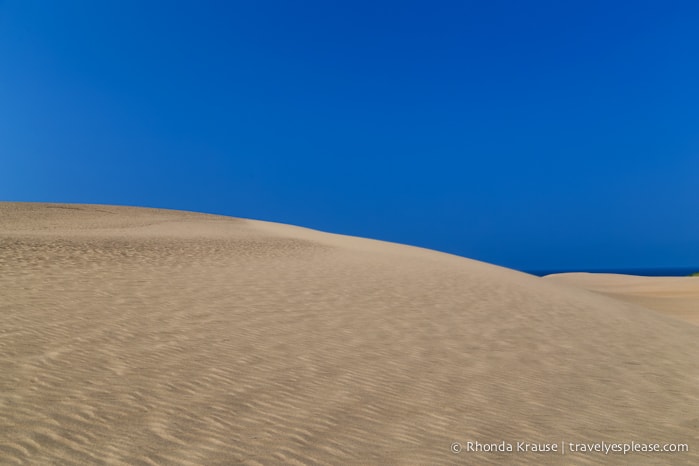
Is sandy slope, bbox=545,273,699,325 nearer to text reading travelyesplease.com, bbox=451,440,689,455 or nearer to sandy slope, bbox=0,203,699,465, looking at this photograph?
sandy slope, bbox=0,203,699,465

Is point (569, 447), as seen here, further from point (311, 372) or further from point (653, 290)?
point (653, 290)

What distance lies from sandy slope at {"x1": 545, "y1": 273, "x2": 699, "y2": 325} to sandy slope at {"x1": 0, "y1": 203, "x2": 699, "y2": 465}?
467 inches

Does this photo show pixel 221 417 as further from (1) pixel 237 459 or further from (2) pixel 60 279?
(2) pixel 60 279

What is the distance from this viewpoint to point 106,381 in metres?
6.04

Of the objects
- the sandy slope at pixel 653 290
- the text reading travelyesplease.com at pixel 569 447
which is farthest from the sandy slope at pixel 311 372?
the sandy slope at pixel 653 290

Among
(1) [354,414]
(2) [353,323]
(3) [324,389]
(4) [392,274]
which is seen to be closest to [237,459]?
(1) [354,414]

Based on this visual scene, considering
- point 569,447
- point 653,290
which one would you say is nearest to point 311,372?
point 569,447

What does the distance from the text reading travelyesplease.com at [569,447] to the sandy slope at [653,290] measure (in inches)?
727

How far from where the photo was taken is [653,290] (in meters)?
34.8

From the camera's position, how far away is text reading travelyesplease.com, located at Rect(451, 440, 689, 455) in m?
5.16

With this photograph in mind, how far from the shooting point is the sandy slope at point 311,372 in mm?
4875

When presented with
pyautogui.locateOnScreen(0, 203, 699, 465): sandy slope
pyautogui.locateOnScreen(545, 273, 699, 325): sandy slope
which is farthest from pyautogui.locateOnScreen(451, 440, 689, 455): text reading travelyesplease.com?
pyautogui.locateOnScreen(545, 273, 699, 325): sandy slope

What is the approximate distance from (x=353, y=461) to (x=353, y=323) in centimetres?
607

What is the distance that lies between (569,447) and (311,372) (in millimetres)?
3553
